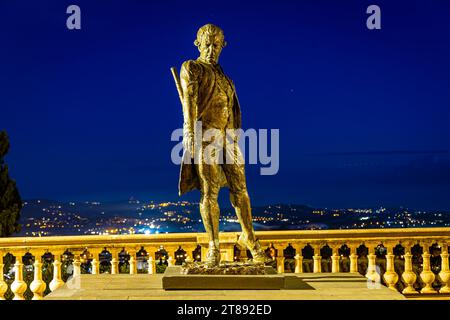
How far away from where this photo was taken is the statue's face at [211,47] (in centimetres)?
652

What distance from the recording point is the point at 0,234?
41.4 ft

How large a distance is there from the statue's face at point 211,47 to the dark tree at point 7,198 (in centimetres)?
734

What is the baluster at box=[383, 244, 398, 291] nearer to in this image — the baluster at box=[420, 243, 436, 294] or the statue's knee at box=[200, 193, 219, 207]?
the baluster at box=[420, 243, 436, 294]

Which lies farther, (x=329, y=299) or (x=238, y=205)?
(x=238, y=205)

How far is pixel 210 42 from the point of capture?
6.53m

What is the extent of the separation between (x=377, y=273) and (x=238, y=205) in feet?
7.40

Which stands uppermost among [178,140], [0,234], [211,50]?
[211,50]

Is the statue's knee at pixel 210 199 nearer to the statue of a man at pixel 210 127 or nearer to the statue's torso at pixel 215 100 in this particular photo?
the statue of a man at pixel 210 127

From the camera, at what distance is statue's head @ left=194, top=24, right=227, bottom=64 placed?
650cm

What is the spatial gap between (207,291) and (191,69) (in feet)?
6.34

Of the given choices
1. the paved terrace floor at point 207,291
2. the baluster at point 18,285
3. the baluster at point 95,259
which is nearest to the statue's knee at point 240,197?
the paved terrace floor at point 207,291

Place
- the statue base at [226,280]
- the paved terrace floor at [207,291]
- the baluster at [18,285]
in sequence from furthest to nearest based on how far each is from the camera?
the baluster at [18,285], the statue base at [226,280], the paved terrace floor at [207,291]
